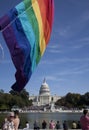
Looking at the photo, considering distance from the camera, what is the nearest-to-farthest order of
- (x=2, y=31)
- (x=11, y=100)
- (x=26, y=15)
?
(x=2, y=31) < (x=26, y=15) < (x=11, y=100)

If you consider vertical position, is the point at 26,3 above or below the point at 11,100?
below

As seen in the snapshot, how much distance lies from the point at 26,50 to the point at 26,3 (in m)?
1.40

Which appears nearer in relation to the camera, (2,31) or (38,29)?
(2,31)

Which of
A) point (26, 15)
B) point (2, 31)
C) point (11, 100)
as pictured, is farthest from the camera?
point (11, 100)

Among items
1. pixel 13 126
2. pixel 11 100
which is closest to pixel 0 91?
pixel 11 100

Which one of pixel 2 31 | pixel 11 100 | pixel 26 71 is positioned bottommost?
pixel 26 71

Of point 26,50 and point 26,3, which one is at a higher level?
point 26,3

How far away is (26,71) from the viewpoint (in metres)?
11.0

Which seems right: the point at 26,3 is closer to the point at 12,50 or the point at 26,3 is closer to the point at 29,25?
the point at 29,25

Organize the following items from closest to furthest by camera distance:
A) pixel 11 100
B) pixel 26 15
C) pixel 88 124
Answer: pixel 26 15
pixel 88 124
pixel 11 100

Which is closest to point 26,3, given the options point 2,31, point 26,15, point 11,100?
point 26,15

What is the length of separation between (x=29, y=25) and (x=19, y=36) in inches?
21.2

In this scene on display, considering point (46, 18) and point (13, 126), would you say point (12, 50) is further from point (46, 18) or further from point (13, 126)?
point (13, 126)

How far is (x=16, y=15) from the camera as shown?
435 inches
